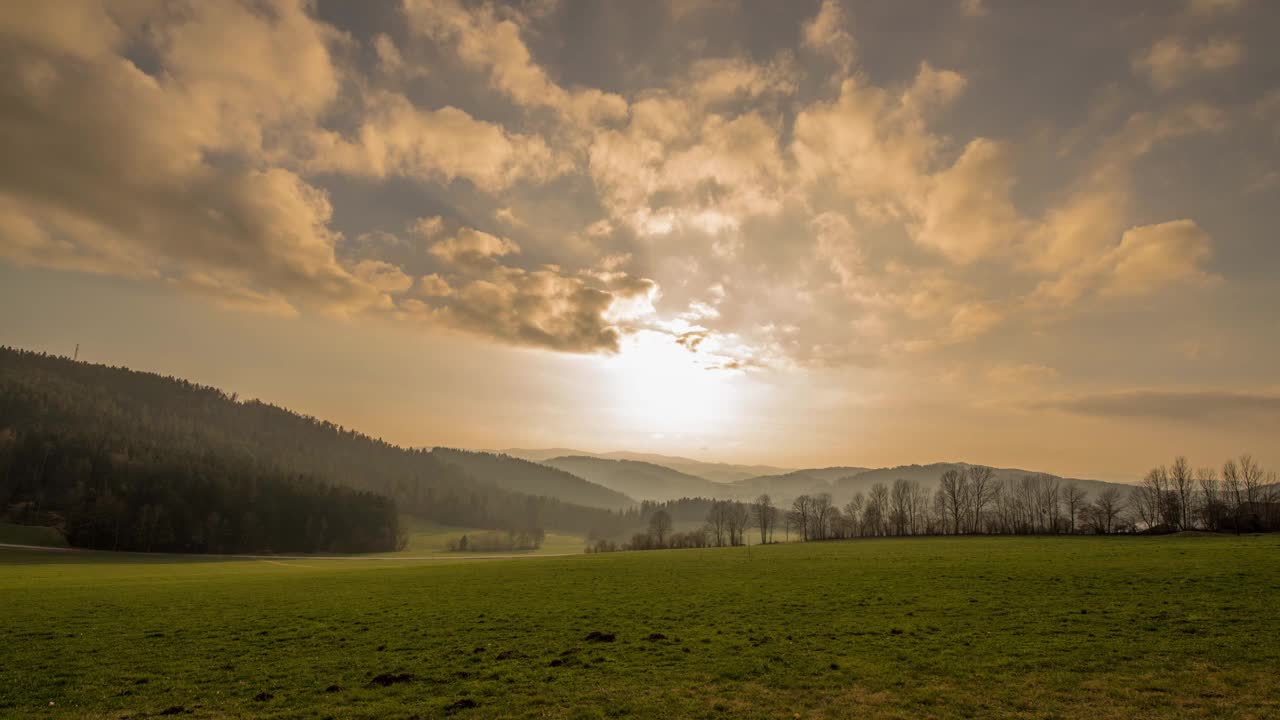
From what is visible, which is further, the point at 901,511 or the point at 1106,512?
the point at 901,511

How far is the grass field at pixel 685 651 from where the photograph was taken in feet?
58.3

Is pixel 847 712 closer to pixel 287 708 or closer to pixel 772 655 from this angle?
pixel 772 655

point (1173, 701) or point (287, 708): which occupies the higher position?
point (1173, 701)

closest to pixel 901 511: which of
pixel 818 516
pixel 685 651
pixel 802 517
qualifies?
pixel 818 516

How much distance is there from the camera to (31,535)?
469 feet

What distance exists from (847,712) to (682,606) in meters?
21.6

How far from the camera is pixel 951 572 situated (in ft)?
168

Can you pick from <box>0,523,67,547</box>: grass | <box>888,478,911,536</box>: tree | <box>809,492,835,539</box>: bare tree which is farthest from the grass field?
<box>0,523,67,547</box>: grass

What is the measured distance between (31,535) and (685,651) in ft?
657

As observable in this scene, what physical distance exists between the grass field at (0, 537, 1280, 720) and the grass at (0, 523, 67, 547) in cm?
14020

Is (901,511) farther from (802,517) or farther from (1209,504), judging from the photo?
(1209,504)

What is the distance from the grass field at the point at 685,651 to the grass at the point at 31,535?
140 meters

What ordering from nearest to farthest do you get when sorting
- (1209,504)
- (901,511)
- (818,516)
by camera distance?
(1209,504) < (901,511) < (818,516)

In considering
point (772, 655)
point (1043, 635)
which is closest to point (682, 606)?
point (772, 655)
